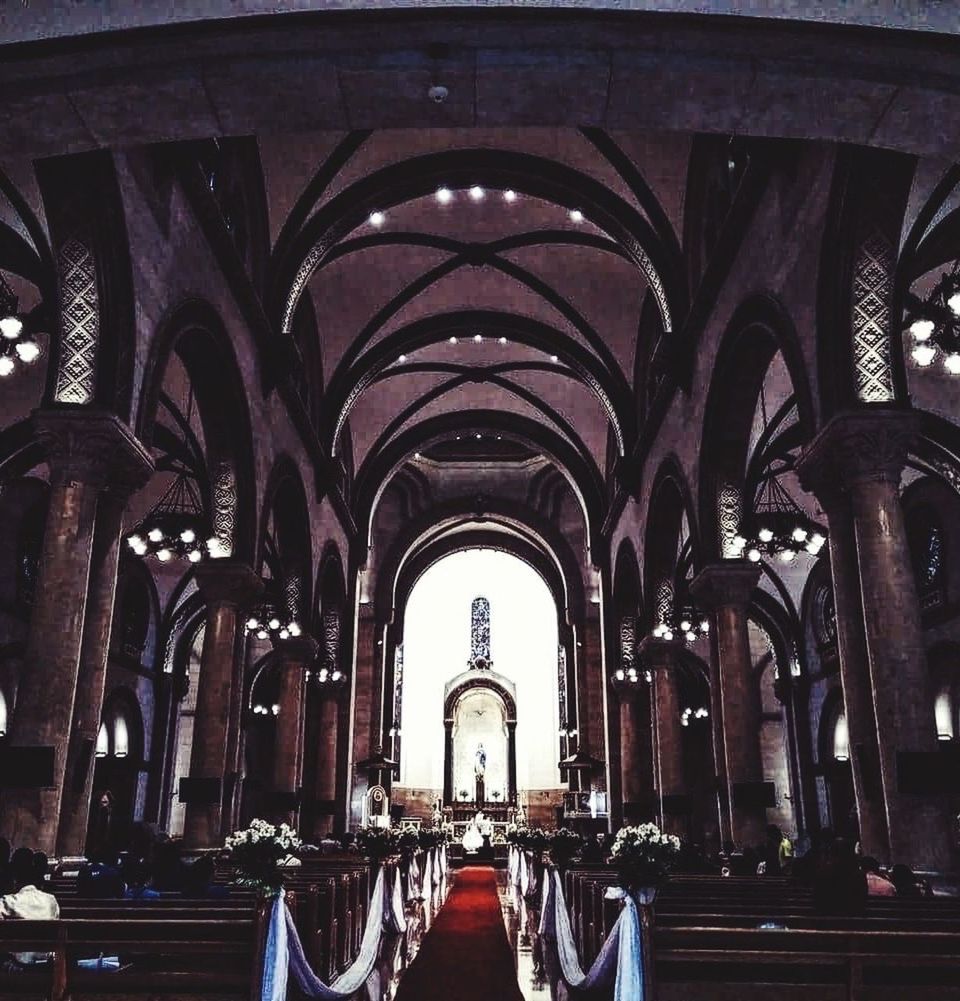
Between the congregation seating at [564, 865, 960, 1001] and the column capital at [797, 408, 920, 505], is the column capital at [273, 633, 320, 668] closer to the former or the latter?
the congregation seating at [564, 865, 960, 1001]

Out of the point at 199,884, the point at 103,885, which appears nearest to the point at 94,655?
the point at 103,885

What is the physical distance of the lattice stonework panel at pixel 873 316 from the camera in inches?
379

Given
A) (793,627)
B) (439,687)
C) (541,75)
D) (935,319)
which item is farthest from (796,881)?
(439,687)

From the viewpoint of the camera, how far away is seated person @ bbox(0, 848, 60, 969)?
18.1 ft

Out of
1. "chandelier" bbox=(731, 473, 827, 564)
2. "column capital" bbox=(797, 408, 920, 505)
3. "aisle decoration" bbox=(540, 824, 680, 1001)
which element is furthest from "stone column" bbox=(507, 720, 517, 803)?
"column capital" bbox=(797, 408, 920, 505)

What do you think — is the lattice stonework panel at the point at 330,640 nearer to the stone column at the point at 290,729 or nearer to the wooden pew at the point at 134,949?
the stone column at the point at 290,729

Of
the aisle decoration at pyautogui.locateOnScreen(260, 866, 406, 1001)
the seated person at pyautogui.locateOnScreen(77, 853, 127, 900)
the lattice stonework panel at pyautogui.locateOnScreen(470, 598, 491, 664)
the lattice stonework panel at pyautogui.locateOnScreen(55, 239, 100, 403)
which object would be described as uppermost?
the lattice stonework panel at pyautogui.locateOnScreen(470, 598, 491, 664)

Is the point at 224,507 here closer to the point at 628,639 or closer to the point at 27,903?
the point at 27,903

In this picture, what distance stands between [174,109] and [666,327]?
1224cm

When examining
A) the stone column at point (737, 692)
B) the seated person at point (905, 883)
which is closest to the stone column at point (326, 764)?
the stone column at point (737, 692)

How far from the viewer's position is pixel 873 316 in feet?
32.1

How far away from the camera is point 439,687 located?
45156 millimetres

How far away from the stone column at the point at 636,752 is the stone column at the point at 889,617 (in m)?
14.0

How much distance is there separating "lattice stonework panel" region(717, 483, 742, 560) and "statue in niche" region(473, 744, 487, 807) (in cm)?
3232
